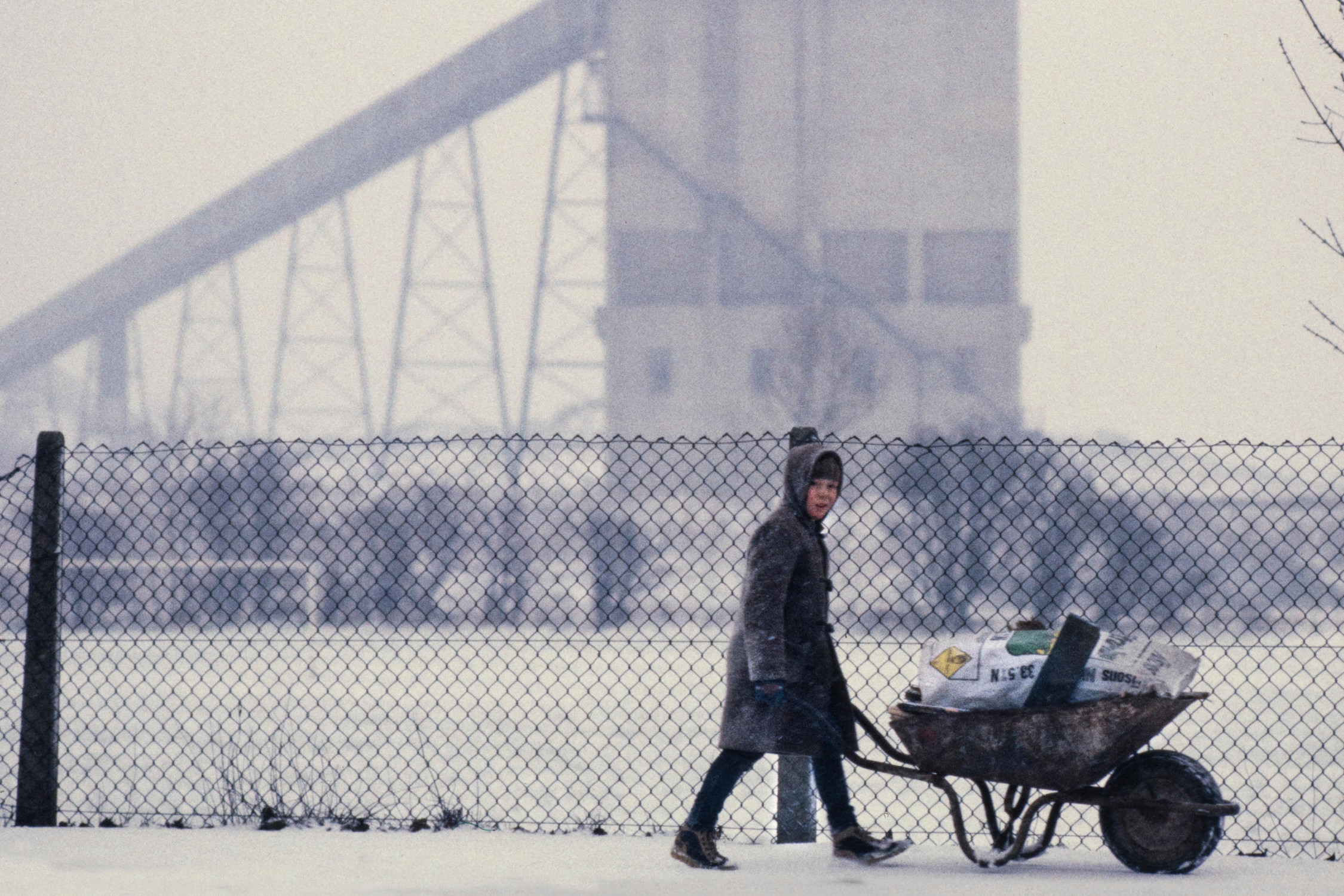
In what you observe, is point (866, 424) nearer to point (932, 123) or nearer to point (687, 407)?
point (687, 407)

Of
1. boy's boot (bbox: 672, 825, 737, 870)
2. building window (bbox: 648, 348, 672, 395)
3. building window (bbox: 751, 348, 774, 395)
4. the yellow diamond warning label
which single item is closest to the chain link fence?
the yellow diamond warning label

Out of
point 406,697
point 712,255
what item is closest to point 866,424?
point 712,255

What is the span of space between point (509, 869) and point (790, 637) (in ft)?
3.81

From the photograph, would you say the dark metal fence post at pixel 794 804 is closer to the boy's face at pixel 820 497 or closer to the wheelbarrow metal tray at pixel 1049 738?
the boy's face at pixel 820 497

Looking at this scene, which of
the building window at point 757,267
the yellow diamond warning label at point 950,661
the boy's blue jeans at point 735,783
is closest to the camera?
the yellow diamond warning label at point 950,661

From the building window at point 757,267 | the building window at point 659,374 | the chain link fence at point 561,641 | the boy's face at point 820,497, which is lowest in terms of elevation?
the chain link fence at point 561,641

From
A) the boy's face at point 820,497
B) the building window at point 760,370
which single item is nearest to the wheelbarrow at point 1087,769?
the boy's face at point 820,497

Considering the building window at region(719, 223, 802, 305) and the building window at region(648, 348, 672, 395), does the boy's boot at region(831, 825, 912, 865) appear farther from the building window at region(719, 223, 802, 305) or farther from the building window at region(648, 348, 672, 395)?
the building window at region(648, 348, 672, 395)

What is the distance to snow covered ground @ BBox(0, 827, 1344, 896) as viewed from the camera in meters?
4.27

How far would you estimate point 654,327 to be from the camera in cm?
3738

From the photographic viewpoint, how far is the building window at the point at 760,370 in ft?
122

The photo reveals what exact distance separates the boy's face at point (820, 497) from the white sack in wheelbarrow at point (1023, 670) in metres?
0.56

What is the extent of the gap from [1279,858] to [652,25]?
3452cm

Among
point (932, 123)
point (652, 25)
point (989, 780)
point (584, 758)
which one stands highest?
point (652, 25)
